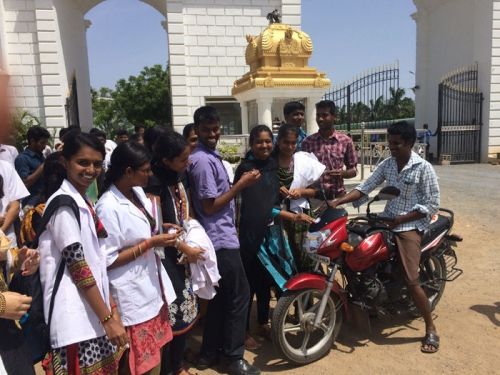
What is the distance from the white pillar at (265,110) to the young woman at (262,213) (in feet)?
12.7

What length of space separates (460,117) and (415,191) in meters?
13.7

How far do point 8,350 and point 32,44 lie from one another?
12726mm

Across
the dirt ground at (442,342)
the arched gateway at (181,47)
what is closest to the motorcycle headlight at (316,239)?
the dirt ground at (442,342)

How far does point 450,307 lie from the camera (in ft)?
12.5

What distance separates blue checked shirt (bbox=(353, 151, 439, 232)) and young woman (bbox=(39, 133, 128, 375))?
2.20m

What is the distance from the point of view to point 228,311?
109 inches

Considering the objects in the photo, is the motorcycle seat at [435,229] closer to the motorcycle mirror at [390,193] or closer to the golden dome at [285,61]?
the motorcycle mirror at [390,193]

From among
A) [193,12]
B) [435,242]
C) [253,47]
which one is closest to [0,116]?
[435,242]

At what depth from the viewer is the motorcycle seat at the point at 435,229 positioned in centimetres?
331

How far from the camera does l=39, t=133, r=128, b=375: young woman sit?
1738 millimetres

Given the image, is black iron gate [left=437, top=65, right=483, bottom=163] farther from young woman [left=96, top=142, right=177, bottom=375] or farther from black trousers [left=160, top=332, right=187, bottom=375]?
young woman [left=96, top=142, right=177, bottom=375]

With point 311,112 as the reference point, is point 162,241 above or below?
below

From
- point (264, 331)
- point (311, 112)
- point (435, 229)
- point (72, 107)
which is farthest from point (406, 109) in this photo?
point (264, 331)

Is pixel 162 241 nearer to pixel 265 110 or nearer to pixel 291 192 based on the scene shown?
pixel 291 192
